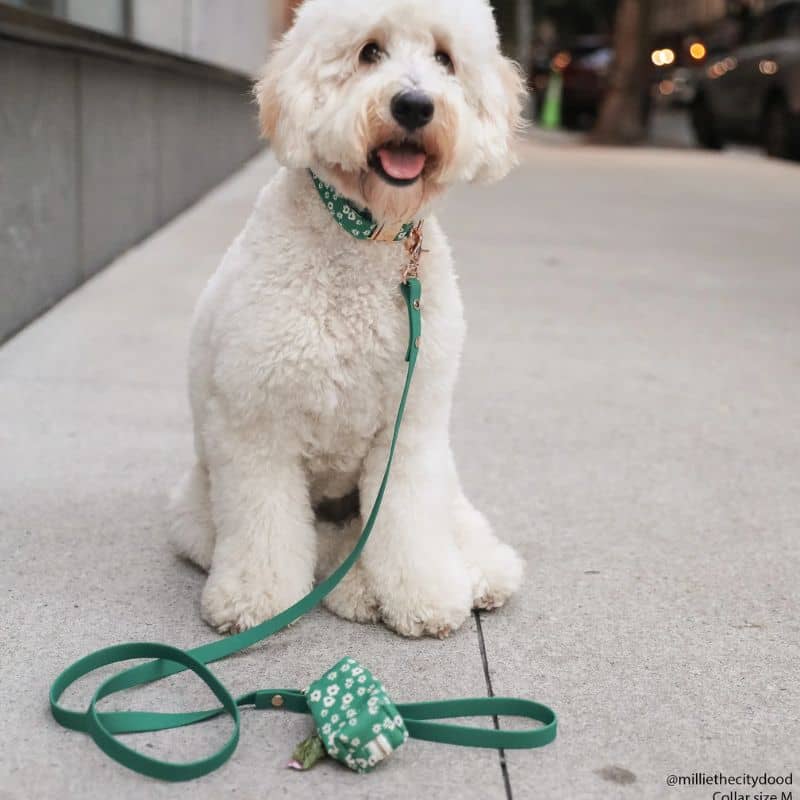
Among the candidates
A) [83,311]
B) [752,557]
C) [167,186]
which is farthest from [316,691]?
[167,186]

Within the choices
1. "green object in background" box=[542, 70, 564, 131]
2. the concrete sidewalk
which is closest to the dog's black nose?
the concrete sidewalk

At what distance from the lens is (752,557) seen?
12.1 feet

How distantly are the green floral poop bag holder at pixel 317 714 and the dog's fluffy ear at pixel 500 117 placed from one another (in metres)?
1.28

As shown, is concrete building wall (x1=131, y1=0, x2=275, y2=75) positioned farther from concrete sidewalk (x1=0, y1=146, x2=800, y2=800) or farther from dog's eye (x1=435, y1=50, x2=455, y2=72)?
dog's eye (x1=435, y1=50, x2=455, y2=72)

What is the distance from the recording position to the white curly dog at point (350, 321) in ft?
9.03

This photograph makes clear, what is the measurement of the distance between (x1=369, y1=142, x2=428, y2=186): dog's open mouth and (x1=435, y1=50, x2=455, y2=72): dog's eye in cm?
25

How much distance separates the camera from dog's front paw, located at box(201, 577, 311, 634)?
9.83 feet

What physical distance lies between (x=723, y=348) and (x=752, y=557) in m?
2.82

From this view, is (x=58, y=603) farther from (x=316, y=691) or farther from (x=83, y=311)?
(x=83, y=311)

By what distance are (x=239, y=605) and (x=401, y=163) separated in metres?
1.18

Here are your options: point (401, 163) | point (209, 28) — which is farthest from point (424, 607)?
point (209, 28)

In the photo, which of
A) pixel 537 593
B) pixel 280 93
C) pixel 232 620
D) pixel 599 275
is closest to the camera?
pixel 280 93

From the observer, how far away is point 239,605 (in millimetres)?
3002

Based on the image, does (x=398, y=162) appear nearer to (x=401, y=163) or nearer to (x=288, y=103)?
(x=401, y=163)
